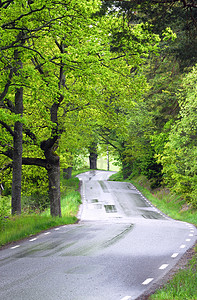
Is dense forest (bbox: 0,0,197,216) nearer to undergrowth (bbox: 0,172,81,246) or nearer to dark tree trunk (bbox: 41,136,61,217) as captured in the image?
dark tree trunk (bbox: 41,136,61,217)

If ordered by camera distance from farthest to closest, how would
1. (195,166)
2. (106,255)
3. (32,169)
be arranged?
1. (32,169)
2. (195,166)
3. (106,255)

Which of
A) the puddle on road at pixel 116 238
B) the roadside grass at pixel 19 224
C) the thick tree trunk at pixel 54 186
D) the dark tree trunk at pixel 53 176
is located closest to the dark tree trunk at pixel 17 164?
the roadside grass at pixel 19 224

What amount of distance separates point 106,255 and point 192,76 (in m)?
15.7

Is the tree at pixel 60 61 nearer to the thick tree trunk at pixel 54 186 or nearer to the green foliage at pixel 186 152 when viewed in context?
the thick tree trunk at pixel 54 186

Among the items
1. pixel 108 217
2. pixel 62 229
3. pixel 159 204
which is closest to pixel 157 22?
pixel 62 229

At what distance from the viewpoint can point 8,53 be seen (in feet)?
49.9

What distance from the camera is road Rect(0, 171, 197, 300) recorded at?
22.1ft

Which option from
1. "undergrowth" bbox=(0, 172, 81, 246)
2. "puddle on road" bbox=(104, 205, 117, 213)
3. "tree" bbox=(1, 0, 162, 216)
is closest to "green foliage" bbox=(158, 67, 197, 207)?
"tree" bbox=(1, 0, 162, 216)

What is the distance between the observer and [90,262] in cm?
900

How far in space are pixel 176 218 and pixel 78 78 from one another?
12951mm

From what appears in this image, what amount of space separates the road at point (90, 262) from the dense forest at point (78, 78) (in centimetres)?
464

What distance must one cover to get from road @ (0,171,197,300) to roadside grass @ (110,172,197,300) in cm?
46

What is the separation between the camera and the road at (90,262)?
674cm

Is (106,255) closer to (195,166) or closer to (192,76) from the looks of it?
(195,166)
